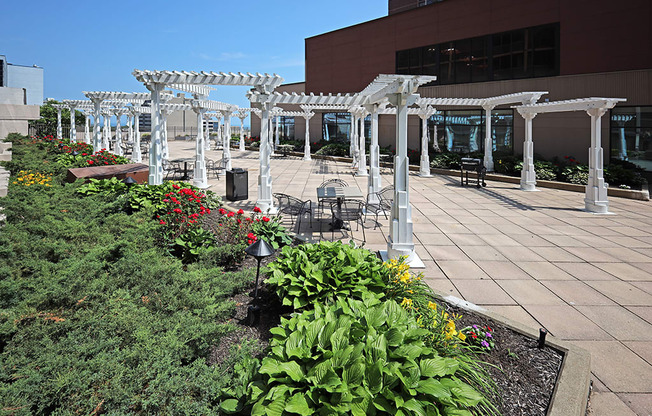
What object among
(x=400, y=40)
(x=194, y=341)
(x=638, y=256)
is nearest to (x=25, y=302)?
(x=194, y=341)

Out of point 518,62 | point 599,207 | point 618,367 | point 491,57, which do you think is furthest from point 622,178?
point 618,367

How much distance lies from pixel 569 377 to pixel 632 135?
17.7 m

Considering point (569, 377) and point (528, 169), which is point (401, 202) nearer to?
point (569, 377)

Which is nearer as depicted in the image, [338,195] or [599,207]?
[338,195]

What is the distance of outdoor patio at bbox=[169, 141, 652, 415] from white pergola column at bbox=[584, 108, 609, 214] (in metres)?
0.38

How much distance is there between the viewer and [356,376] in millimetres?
2320

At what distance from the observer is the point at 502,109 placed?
66.5 feet

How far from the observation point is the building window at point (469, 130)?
20234 mm

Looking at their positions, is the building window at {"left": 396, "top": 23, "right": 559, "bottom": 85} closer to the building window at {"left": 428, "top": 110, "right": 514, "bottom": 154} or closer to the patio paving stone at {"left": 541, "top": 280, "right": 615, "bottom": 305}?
the building window at {"left": 428, "top": 110, "right": 514, "bottom": 154}

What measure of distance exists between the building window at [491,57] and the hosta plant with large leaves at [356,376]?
2000 centimetres

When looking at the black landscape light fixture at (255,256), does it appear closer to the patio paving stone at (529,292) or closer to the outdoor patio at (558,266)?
the outdoor patio at (558,266)

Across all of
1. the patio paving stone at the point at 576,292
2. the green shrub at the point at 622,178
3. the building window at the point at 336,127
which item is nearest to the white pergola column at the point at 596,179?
the green shrub at the point at 622,178

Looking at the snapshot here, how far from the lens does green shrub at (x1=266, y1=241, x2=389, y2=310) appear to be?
3.73 metres

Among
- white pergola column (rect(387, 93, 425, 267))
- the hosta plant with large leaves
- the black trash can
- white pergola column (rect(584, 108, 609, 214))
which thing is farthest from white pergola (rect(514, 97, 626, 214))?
the hosta plant with large leaves
